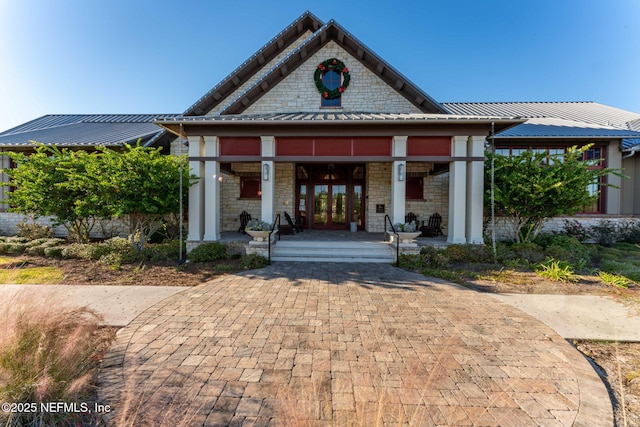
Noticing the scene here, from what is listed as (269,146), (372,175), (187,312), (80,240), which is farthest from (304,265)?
(80,240)

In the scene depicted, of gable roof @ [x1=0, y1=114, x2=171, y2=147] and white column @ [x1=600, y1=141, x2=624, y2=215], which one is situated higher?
gable roof @ [x1=0, y1=114, x2=171, y2=147]

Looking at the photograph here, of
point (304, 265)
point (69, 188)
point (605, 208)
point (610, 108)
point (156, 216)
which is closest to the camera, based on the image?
point (304, 265)

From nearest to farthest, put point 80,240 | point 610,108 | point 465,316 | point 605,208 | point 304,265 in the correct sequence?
point 465,316 < point 304,265 < point 80,240 < point 605,208 < point 610,108

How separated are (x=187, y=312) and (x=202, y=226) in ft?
17.8

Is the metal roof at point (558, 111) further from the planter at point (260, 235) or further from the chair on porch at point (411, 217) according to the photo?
the planter at point (260, 235)

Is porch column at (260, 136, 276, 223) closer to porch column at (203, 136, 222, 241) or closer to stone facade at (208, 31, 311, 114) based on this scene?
porch column at (203, 136, 222, 241)

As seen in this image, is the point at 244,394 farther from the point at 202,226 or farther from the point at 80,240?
the point at 80,240

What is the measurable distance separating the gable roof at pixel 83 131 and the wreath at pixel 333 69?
810cm

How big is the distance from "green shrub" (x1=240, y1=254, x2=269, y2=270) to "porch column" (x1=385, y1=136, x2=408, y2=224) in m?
4.62

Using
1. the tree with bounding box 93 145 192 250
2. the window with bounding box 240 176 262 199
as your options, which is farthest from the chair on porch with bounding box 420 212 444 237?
the tree with bounding box 93 145 192 250

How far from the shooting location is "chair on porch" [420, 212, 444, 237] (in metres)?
10.8

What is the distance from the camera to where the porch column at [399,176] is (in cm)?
891

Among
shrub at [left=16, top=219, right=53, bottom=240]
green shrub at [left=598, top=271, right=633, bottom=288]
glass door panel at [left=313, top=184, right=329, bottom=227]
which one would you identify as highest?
glass door panel at [left=313, top=184, right=329, bottom=227]

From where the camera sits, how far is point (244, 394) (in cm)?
261
